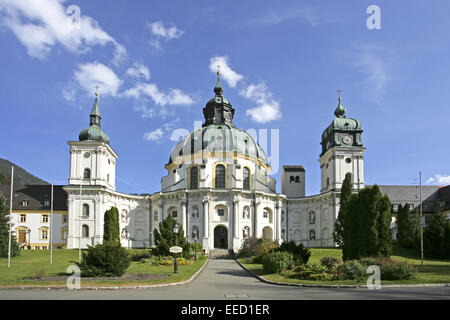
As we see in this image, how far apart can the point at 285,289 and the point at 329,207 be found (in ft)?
165

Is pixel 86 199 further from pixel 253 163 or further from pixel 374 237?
pixel 374 237

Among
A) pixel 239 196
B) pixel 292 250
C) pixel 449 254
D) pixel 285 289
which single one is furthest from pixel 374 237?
pixel 239 196

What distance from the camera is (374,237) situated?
2958cm

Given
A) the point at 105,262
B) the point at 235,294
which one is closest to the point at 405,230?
the point at 105,262

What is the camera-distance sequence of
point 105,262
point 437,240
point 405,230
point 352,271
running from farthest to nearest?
point 405,230 → point 437,240 → point 105,262 → point 352,271

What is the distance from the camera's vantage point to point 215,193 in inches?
2552

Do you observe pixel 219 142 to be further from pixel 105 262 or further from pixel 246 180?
pixel 105 262

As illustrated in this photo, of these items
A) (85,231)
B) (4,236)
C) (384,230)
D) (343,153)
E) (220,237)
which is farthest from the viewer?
(343,153)

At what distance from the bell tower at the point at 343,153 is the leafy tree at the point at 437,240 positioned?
56.6ft

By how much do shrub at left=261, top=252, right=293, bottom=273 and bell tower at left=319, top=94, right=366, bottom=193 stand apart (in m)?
40.6

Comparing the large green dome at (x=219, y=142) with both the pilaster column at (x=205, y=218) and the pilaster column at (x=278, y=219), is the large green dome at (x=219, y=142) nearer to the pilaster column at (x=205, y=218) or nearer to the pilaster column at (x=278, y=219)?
the pilaster column at (x=278, y=219)

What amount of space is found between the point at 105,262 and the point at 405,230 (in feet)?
158

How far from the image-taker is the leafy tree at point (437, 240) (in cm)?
4966

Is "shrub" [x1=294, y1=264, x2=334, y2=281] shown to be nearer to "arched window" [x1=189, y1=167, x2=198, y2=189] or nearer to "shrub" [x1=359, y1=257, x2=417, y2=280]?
"shrub" [x1=359, y1=257, x2=417, y2=280]
